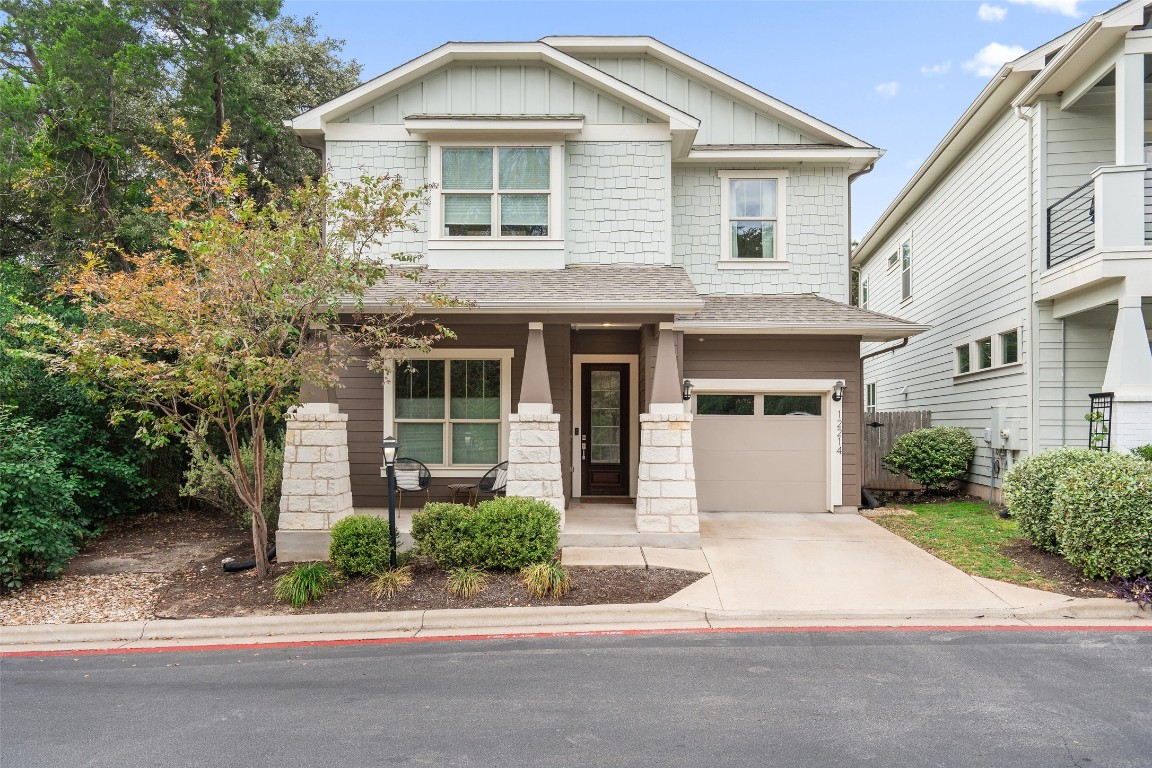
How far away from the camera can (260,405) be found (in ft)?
23.6

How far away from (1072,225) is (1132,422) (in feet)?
10.3

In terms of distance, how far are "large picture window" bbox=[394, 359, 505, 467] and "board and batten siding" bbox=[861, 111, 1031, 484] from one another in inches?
328

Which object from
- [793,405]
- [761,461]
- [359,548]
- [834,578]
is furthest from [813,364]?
[359,548]

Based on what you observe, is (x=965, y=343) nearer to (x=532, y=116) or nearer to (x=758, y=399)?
(x=758, y=399)

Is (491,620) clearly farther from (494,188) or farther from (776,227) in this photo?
(776,227)

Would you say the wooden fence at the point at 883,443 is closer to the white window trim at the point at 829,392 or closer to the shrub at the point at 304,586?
the white window trim at the point at 829,392

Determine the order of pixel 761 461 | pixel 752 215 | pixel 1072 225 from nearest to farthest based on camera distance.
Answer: pixel 1072 225 → pixel 761 461 → pixel 752 215

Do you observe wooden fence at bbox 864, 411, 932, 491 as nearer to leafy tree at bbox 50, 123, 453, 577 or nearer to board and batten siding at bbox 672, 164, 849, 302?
board and batten siding at bbox 672, 164, 849, 302

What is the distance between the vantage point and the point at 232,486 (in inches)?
382

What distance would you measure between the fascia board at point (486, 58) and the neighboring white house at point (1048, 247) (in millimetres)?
5268

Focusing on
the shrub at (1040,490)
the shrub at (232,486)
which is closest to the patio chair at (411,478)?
the shrub at (232,486)

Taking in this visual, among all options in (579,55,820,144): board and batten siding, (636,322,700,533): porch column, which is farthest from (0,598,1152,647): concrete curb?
(579,55,820,144): board and batten siding

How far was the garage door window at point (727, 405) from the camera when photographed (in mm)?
11312

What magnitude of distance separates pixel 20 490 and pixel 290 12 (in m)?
17.0
